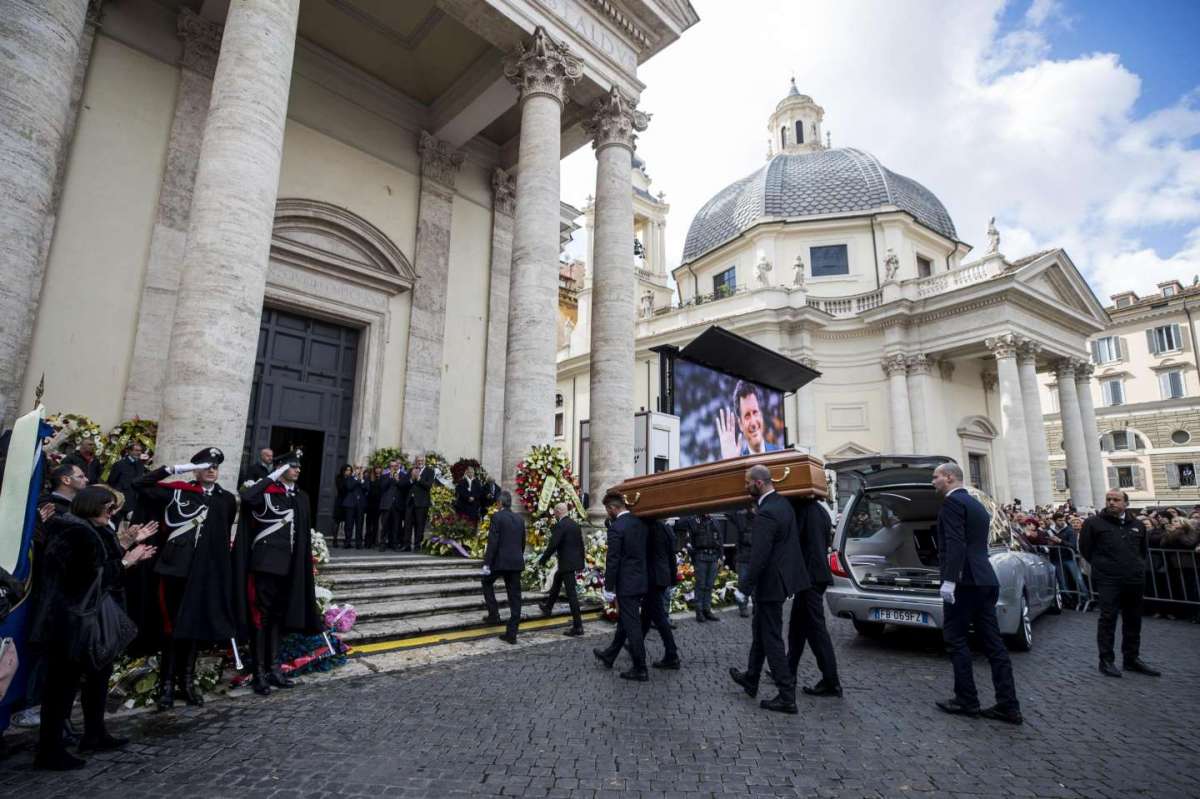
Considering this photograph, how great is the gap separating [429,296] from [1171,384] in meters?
40.5

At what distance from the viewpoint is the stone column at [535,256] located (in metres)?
9.50

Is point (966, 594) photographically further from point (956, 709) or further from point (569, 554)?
point (569, 554)

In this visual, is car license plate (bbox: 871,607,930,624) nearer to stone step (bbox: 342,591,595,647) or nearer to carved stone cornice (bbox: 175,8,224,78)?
stone step (bbox: 342,591,595,647)

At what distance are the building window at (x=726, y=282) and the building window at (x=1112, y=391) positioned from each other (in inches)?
948

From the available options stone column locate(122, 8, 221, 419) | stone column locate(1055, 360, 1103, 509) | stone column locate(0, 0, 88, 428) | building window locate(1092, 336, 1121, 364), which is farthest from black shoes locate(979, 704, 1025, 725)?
building window locate(1092, 336, 1121, 364)

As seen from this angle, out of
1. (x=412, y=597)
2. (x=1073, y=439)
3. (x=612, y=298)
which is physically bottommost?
(x=412, y=597)

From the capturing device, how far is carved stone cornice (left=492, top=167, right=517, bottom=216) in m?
14.1

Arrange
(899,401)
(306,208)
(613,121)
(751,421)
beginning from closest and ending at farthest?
1. (306,208)
2. (613,121)
3. (751,421)
4. (899,401)

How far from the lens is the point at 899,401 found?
23719 millimetres

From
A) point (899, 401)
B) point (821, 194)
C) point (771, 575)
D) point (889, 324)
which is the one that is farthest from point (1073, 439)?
point (771, 575)

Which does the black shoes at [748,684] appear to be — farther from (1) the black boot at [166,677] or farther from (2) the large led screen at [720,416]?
(2) the large led screen at [720,416]

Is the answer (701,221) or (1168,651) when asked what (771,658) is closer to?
(1168,651)

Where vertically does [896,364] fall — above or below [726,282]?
below

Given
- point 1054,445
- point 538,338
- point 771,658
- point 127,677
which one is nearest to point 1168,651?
point 771,658
